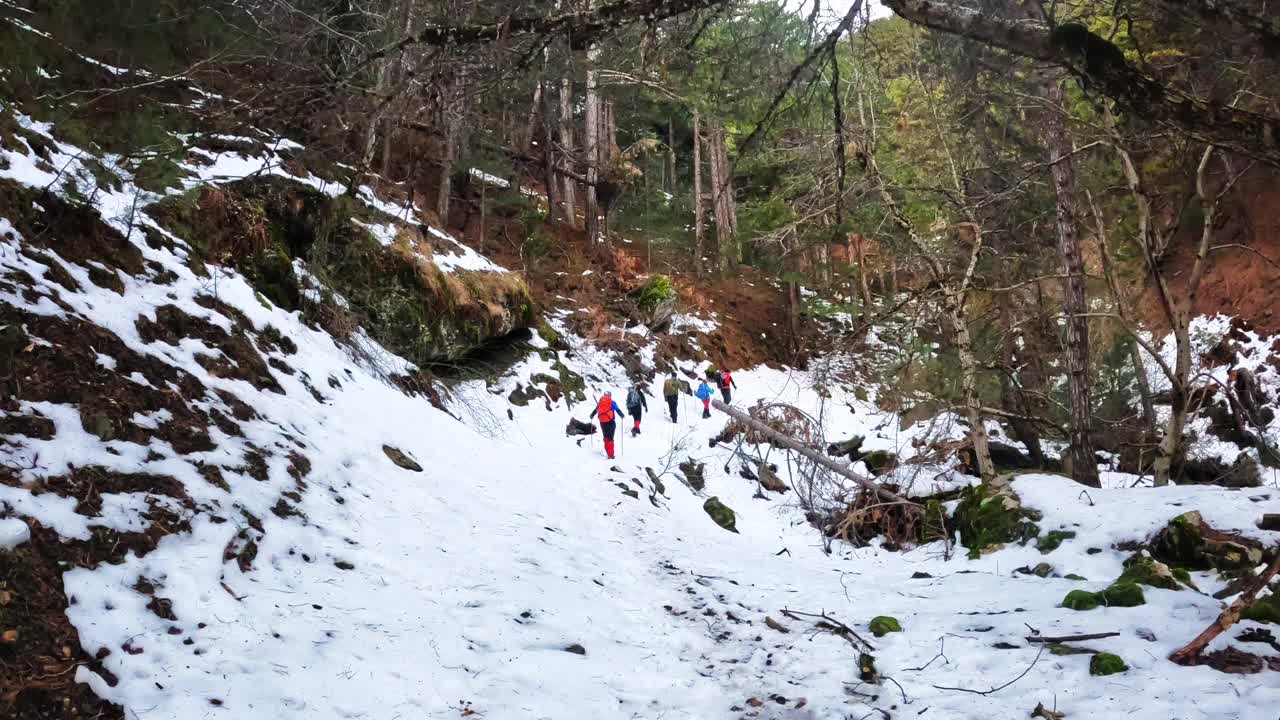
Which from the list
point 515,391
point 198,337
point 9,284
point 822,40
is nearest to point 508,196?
point 515,391

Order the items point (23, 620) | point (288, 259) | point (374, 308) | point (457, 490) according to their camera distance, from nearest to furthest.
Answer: point (23, 620)
point (457, 490)
point (288, 259)
point (374, 308)

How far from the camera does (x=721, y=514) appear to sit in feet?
36.0

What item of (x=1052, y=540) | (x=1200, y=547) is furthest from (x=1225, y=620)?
(x=1052, y=540)

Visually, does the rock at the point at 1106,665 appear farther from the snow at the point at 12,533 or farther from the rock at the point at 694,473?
the rock at the point at 694,473

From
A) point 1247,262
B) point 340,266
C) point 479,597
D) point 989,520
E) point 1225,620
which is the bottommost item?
point 479,597

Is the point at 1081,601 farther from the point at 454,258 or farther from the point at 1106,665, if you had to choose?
the point at 454,258

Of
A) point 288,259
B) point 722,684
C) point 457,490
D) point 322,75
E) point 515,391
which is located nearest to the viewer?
point 322,75

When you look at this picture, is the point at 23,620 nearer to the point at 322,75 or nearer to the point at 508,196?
the point at 322,75

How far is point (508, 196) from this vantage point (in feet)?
67.5

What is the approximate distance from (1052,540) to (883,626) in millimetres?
2560

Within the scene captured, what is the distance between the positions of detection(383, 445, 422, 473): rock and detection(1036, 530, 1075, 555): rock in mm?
6292

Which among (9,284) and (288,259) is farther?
(288,259)

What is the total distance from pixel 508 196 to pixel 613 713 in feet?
60.5

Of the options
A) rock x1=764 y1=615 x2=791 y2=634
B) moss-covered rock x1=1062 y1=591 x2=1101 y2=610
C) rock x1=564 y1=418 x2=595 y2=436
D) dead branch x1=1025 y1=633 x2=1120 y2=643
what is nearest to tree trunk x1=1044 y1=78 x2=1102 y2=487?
moss-covered rock x1=1062 y1=591 x2=1101 y2=610
